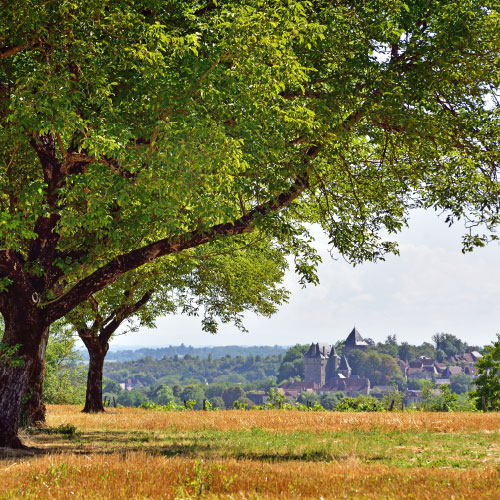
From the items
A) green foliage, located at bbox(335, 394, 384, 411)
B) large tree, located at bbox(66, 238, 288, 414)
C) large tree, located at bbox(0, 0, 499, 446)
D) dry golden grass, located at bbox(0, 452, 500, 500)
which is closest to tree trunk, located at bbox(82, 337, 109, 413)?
large tree, located at bbox(66, 238, 288, 414)

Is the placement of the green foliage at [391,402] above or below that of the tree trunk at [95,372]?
below

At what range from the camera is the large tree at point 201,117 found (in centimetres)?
1255

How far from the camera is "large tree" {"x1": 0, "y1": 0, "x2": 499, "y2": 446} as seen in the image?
1255 centimetres

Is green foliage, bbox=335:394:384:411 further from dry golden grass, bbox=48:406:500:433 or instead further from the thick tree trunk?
the thick tree trunk

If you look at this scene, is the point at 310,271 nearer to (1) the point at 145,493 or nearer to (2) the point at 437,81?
(2) the point at 437,81

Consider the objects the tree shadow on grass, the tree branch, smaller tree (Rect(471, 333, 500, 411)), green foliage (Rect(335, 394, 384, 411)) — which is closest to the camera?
the tree shadow on grass

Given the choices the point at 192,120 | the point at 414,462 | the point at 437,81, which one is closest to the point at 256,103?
the point at 192,120

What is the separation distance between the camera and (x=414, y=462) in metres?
13.9

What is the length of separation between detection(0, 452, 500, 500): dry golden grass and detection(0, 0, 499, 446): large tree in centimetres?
530

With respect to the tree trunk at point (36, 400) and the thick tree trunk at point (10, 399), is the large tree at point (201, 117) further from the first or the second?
the tree trunk at point (36, 400)

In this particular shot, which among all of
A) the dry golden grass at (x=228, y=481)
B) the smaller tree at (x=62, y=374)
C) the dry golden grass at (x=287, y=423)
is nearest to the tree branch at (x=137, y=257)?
the dry golden grass at (x=228, y=481)

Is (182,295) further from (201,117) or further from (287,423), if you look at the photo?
(201,117)

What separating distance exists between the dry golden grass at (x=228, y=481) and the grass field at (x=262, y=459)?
22 millimetres

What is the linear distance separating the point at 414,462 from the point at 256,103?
926cm
